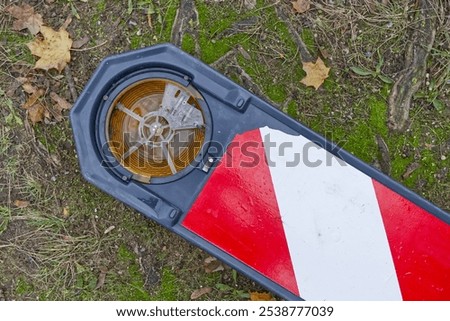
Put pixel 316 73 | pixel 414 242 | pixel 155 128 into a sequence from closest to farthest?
pixel 414 242
pixel 155 128
pixel 316 73

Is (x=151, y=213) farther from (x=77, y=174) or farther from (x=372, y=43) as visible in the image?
(x=372, y=43)

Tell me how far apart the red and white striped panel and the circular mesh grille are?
263mm

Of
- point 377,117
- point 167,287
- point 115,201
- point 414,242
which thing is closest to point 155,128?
point 115,201

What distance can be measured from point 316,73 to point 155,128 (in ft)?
2.72

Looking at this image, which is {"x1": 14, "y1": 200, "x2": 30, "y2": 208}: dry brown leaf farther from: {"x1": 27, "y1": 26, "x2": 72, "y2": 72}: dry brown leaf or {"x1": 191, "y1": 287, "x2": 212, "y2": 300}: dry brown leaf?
{"x1": 191, "y1": 287, "x2": 212, "y2": 300}: dry brown leaf

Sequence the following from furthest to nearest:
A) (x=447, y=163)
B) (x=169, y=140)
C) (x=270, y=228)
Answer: (x=447, y=163), (x=169, y=140), (x=270, y=228)

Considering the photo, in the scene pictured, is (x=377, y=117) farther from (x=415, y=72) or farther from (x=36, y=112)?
(x=36, y=112)

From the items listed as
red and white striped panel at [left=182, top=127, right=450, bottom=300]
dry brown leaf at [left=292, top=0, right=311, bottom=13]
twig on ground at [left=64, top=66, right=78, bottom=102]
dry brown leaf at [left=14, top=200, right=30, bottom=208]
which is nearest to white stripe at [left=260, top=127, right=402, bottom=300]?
red and white striped panel at [left=182, top=127, right=450, bottom=300]

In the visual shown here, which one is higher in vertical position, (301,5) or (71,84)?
(301,5)

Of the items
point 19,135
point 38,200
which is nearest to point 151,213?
point 38,200

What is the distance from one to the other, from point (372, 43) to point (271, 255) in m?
1.16

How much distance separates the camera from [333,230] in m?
2.08

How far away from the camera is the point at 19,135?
2.52 m

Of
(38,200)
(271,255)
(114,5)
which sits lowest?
(38,200)
